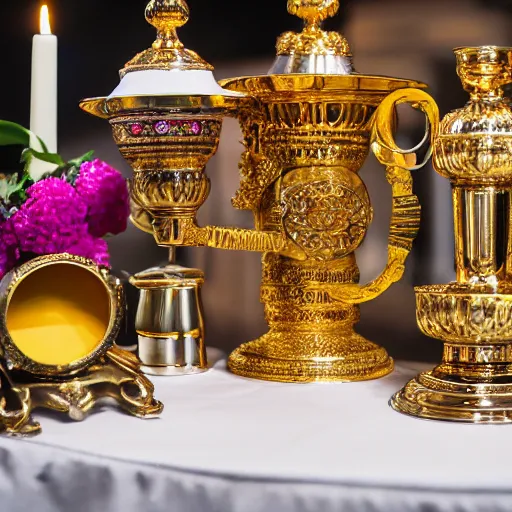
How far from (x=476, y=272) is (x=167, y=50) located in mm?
334

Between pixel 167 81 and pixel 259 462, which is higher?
pixel 167 81

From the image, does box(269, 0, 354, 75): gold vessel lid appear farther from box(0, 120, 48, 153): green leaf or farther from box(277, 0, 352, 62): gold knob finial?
box(0, 120, 48, 153): green leaf

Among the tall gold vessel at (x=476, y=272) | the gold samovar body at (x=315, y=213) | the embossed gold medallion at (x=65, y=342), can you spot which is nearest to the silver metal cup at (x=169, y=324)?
the gold samovar body at (x=315, y=213)

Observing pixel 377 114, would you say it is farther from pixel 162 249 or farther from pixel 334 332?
pixel 162 249

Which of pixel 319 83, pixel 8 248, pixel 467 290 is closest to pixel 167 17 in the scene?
pixel 319 83

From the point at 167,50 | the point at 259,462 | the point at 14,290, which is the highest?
the point at 167,50

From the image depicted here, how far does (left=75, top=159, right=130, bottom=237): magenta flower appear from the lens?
86 centimetres

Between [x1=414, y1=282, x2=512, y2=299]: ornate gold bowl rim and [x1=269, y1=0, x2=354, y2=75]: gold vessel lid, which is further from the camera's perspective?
[x1=269, y1=0, x2=354, y2=75]: gold vessel lid

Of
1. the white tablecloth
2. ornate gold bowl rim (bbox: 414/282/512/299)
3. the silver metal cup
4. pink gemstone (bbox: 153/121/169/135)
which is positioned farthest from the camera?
the silver metal cup

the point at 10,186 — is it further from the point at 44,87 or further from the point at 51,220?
the point at 44,87

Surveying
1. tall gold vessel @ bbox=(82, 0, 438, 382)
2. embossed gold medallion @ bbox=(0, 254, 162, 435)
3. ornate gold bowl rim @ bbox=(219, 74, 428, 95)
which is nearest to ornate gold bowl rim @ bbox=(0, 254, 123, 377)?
embossed gold medallion @ bbox=(0, 254, 162, 435)

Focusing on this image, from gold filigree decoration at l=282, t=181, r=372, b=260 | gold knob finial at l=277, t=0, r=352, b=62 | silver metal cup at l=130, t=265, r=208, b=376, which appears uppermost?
gold knob finial at l=277, t=0, r=352, b=62

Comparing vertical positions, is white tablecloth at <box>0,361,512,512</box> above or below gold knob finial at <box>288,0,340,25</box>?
below

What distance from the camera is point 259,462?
69 centimetres
